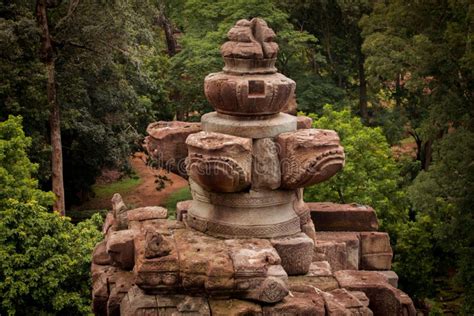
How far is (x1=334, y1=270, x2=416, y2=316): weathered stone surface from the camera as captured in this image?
9.09m

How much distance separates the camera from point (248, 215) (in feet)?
29.8

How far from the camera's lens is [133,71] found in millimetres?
26359

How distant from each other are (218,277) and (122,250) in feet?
4.97

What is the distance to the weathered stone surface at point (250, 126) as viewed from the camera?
354 inches

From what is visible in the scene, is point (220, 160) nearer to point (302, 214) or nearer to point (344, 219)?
point (302, 214)

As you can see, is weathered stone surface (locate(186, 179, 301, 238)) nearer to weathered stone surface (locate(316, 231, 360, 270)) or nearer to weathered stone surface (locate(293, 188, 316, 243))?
weathered stone surface (locate(293, 188, 316, 243))

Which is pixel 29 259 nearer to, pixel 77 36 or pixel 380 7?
pixel 77 36

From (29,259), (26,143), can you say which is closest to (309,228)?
(29,259)

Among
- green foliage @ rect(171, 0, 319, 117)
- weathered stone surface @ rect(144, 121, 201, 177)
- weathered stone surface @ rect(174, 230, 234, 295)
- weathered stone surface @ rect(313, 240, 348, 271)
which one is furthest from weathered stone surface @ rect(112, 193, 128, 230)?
green foliage @ rect(171, 0, 319, 117)

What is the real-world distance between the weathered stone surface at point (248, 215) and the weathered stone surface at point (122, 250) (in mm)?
891

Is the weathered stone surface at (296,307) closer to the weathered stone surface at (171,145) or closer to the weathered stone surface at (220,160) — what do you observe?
the weathered stone surface at (220,160)

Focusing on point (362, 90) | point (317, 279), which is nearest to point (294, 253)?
point (317, 279)

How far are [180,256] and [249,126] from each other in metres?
1.74

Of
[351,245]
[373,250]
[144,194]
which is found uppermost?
[351,245]
